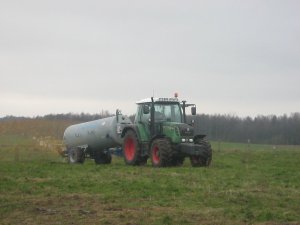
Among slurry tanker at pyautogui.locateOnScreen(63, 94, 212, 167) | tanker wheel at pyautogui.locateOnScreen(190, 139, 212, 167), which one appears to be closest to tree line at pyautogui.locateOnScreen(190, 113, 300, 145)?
slurry tanker at pyautogui.locateOnScreen(63, 94, 212, 167)

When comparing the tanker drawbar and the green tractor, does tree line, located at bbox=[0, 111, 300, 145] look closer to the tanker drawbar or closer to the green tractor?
the tanker drawbar

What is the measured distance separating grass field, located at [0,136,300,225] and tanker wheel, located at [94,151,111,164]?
8.73 metres

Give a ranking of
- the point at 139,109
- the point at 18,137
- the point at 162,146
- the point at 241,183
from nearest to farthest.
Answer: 1. the point at 241,183
2. the point at 162,146
3. the point at 139,109
4. the point at 18,137

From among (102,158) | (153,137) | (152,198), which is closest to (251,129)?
(102,158)

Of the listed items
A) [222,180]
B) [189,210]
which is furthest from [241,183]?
[189,210]

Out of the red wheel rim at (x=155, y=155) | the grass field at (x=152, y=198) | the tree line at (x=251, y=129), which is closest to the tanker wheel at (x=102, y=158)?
the red wheel rim at (x=155, y=155)

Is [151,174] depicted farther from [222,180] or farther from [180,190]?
[180,190]

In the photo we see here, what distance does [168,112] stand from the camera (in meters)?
22.9

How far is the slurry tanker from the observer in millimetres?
21328

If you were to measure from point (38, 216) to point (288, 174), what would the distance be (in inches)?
389

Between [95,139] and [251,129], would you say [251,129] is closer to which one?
[251,129]

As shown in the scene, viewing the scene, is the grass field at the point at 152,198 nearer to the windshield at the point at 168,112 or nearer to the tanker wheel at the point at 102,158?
the windshield at the point at 168,112

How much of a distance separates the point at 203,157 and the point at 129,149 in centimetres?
387

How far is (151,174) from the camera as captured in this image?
1783 centimetres
